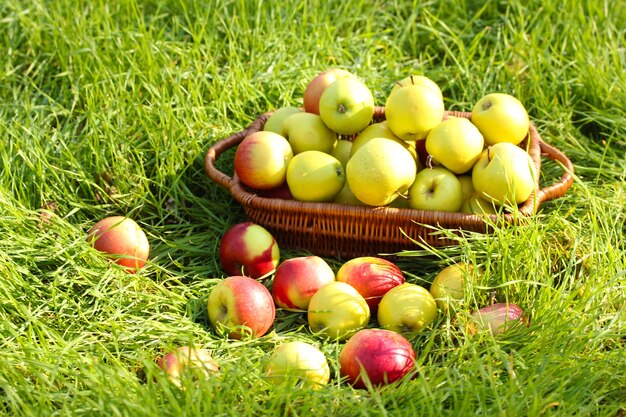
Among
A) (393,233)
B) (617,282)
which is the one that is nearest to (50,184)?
(393,233)

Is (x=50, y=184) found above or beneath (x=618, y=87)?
beneath

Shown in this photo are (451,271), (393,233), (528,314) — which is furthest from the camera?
(393,233)

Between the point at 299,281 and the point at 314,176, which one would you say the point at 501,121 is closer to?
the point at 314,176

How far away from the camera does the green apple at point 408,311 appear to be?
9.22 ft

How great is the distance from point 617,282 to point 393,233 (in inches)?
31.7

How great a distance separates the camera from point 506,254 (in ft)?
9.24

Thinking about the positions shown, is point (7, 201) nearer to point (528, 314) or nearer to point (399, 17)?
point (528, 314)

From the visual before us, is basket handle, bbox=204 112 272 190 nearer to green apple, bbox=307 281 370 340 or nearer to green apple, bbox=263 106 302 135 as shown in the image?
green apple, bbox=263 106 302 135

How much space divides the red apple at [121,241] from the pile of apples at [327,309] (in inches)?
12.2

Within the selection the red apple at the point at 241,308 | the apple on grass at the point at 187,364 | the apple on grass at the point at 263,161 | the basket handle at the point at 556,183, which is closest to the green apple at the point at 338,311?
the red apple at the point at 241,308

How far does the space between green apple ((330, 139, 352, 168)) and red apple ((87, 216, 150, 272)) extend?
2.75 feet

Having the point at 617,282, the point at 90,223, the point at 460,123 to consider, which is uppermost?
the point at 460,123

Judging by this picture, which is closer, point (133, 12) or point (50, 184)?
point (50, 184)

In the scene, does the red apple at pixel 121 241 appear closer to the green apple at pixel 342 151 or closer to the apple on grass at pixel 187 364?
the apple on grass at pixel 187 364
